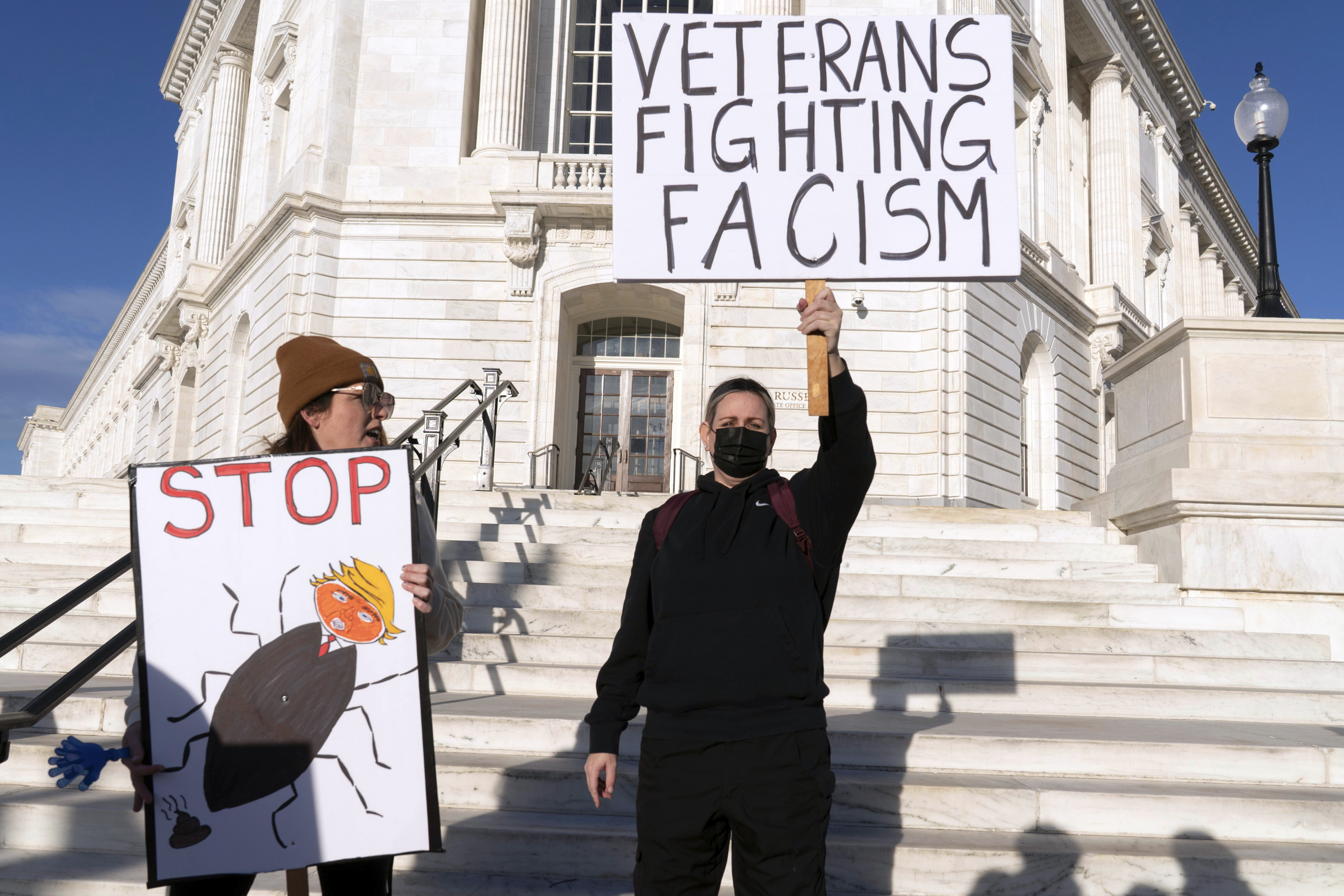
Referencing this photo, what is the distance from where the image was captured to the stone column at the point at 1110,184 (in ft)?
86.5

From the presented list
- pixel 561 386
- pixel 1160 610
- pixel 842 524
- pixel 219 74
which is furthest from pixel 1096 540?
pixel 219 74

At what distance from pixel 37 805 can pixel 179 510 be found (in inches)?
103

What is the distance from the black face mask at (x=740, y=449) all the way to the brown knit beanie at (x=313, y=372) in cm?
85

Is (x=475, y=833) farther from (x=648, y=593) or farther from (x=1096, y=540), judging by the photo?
(x=1096, y=540)

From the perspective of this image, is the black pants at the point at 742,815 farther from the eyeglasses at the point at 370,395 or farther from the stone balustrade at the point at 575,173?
the stone balustrade at the point at 575,173

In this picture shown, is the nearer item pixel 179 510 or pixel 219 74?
pixel 179 510

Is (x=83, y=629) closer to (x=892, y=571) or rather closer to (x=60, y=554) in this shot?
(x=60, y=554)

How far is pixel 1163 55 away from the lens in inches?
1213

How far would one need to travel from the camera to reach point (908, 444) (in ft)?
55.8

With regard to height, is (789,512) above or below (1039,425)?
below

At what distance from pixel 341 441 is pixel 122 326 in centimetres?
5817

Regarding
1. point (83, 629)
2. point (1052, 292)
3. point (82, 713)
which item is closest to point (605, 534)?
point (83, 629)

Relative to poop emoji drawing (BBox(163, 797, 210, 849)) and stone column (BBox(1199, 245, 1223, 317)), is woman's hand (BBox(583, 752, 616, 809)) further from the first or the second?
stone column (BBox(1199, 245, 1223, 317))

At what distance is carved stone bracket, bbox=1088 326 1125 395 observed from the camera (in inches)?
963
